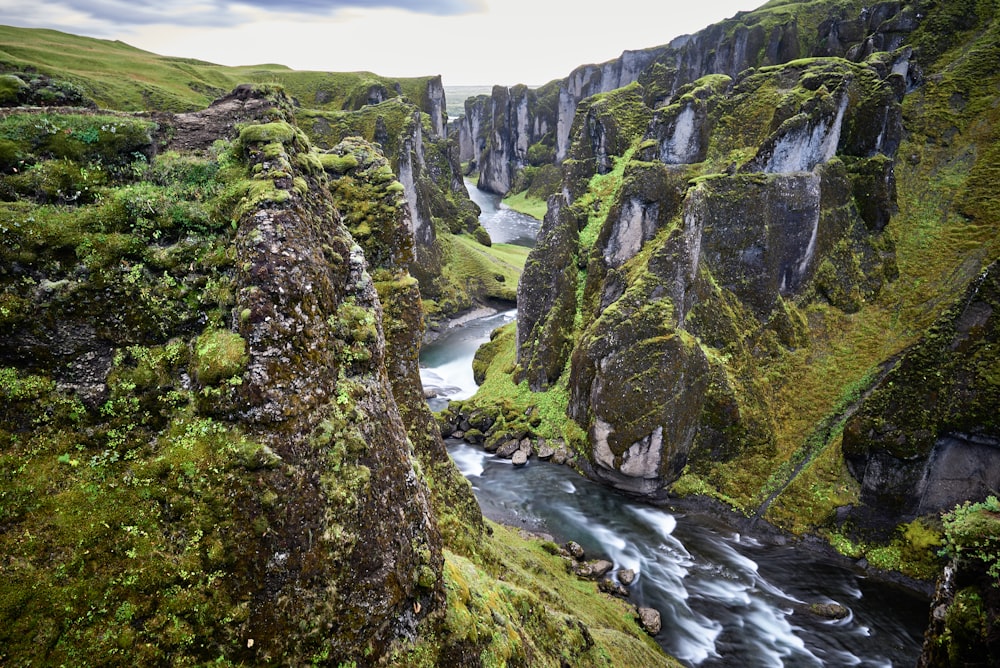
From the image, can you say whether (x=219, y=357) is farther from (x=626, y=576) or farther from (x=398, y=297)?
(x=626, y=576)

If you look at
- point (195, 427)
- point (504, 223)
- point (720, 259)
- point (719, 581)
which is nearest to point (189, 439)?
point (195, 427)

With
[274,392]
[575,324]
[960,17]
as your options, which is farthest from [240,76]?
[274,392]

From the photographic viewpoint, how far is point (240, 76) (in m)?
107

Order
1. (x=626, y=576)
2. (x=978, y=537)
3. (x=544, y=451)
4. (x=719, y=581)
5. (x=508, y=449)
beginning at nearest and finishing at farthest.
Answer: (x=978, y=537)
(x=626, y=576)
(x=719, y=581)
(x=544, y=451)
(x=508, y=449)

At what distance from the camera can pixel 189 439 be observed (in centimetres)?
704

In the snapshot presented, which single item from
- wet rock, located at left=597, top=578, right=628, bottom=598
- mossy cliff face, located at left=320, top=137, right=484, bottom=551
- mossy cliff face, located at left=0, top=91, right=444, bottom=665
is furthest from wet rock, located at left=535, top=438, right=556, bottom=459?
mossy cliff face, located at left=0, top=91, right=444, bottom=665

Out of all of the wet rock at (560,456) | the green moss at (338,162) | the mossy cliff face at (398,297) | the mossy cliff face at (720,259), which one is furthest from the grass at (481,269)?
the mossy cliff face at (398,297)

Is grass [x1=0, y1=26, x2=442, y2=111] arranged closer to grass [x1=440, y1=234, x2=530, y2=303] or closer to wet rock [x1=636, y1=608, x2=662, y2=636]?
grass [x1=440, y1=234, x2=530, y2=303]

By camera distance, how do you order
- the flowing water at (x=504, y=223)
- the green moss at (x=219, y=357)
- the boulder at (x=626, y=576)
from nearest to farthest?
the green moss at (x=219, y=357) → the boulder at (x=626, y=576) → the flowing water at (x=504, y=223)

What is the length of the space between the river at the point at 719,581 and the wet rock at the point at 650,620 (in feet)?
1.13

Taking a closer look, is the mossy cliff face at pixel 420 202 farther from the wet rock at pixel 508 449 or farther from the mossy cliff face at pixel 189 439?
the mossy cliff face at pixel 189 439

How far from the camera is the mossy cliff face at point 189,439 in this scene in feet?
20.2

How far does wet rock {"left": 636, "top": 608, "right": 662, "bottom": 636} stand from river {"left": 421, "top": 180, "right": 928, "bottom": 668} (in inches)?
13.5

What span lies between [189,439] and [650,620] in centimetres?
2118
